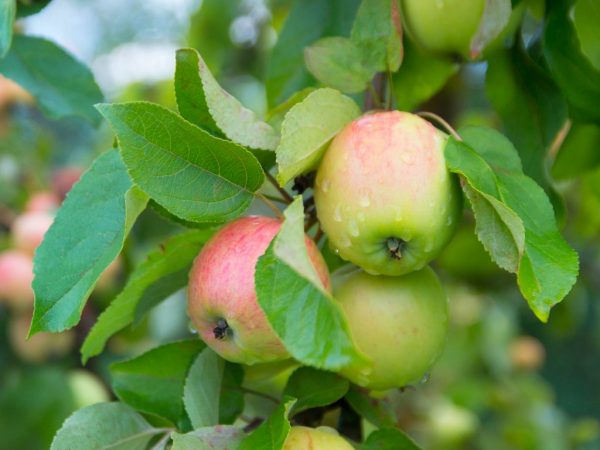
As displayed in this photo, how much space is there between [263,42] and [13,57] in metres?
1.11

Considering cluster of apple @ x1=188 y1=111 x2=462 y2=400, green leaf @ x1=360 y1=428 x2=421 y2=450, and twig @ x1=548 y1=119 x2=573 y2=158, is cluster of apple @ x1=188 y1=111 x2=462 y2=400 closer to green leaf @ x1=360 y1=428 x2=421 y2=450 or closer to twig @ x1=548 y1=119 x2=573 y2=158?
green leaf @ x1=360 y1=428 x2=421 y2=450

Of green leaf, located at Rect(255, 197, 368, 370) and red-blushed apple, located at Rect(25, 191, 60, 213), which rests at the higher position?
green leaf, located at Rect(255, 197, 368, 370)

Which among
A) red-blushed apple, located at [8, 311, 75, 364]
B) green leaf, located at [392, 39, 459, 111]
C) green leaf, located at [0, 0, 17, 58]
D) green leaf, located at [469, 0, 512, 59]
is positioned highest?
green leaf, located at [0, 0, 17, 58]

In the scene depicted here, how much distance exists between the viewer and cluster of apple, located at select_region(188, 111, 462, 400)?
1.93ft

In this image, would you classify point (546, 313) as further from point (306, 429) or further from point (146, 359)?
point (146, 359)

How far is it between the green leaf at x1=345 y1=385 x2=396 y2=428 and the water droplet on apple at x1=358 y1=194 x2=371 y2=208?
0.20 m

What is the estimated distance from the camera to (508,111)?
0.86m

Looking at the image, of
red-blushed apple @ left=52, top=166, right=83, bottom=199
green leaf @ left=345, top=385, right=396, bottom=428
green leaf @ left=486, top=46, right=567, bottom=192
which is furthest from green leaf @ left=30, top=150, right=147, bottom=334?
red-blushed apple @ left=52, top=166, right=83, bottom=199

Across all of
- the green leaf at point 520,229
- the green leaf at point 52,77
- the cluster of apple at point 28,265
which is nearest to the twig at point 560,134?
the green leaf at point 520,229

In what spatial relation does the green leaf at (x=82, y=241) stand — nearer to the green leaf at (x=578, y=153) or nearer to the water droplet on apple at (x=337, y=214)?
the water droplet on apple at (x=337, y=214)

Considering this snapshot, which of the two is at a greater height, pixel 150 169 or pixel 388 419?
pixel 150 169

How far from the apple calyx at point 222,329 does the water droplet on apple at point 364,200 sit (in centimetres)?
12

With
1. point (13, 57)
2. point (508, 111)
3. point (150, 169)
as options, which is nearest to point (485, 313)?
point (508, 111)

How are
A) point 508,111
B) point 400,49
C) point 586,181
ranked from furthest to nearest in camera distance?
point 586,181 → point 508,111 → point 400,49
